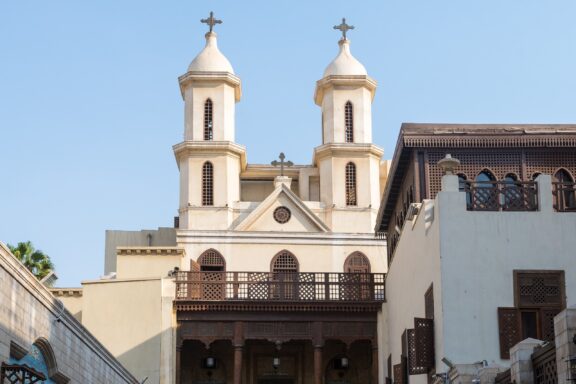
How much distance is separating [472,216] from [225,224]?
21759mm

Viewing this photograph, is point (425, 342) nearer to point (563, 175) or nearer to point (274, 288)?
point (563, 175)

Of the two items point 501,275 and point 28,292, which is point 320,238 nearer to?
point 501,275

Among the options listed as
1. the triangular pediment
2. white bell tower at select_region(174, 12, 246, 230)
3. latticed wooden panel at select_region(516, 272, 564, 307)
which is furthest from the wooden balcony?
latticed wooden panel at select_region(516, 272, 564, 307)

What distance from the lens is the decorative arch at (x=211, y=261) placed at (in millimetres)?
41719

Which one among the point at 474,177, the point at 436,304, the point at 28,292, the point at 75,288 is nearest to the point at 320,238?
the point at 75,288

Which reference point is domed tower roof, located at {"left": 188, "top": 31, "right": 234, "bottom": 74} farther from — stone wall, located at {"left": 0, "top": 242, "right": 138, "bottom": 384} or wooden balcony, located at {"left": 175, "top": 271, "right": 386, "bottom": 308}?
stone wall, located at {"left": 0, "top": 242, "right": 138, "bottom": 384}

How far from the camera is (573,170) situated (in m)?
26.5

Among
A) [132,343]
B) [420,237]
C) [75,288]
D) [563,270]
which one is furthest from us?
[75,288]

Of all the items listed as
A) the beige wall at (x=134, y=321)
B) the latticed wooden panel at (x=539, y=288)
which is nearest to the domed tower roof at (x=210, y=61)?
the beige wall at (x=134, y=321)

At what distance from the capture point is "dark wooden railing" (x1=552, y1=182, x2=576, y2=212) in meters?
23.9

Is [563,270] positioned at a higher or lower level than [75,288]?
lower

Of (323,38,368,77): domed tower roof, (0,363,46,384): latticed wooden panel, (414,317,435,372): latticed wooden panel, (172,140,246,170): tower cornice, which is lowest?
(0,363,46,384): latticed wooden panel

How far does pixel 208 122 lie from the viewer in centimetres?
4491

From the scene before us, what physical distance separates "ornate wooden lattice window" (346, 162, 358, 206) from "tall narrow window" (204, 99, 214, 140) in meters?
5.25
